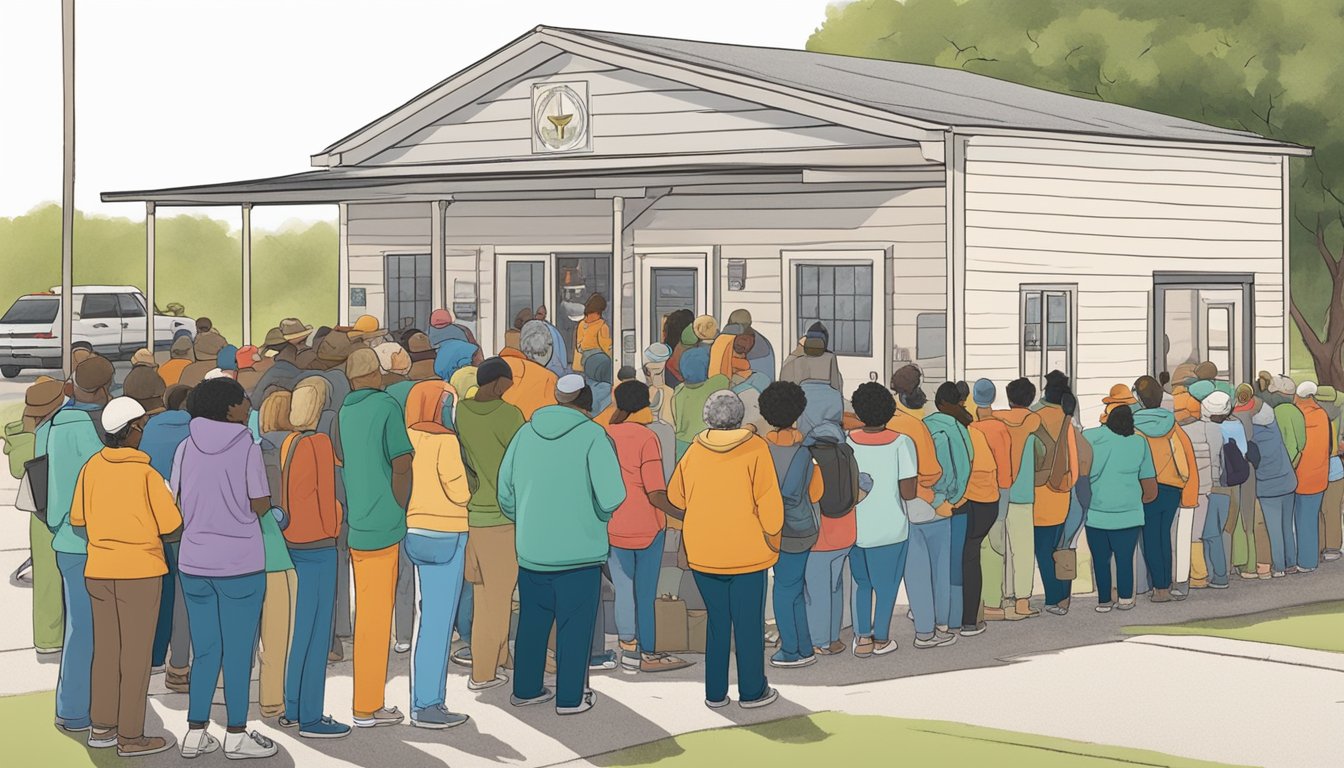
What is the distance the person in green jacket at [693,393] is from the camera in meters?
12.3

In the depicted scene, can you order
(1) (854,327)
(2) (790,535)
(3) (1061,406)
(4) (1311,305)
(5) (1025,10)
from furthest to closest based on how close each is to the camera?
(4) (1311,305) < (5) (1025,10) < (1) (854,327) < (3) (1061,406) < (2) (790,535)

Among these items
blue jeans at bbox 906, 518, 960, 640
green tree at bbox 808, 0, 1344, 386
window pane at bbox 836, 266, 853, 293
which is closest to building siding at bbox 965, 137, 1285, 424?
window pane at bbox 836, 266, 853, 293

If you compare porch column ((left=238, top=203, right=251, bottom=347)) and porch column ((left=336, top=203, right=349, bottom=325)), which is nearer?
porch column ((left=238, top=203, right=251, bottom=347))

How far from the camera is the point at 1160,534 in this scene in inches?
528

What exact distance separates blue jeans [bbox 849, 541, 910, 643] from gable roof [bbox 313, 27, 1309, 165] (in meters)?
8.32

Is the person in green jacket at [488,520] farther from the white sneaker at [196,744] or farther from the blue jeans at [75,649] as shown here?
the blue jeans at [75,649]

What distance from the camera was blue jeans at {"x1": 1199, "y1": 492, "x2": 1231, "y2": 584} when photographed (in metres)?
14.1

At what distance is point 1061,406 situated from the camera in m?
12.5

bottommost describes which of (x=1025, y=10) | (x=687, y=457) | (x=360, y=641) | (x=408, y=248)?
(x=360, y=641)

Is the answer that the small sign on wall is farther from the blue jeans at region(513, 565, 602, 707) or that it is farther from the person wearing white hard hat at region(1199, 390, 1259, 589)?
the blue jeans at region(513, 565, 602, 707)

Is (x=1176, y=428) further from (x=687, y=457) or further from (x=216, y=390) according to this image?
(x=216, y=390)

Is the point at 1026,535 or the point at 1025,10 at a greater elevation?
the point at 1025,10

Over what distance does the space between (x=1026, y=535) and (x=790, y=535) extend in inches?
108

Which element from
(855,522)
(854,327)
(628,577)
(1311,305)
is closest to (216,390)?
(628,577)
